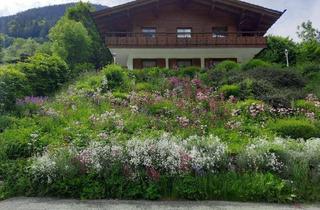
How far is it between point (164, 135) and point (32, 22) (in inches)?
4023

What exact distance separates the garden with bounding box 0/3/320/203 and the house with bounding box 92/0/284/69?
568 cm

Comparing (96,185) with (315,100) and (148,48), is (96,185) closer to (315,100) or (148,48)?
(315,100)

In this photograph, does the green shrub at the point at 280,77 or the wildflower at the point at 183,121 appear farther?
the green shrub at the point at 280,77

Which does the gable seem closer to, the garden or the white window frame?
the white window frame

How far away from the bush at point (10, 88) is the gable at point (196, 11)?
12789mm

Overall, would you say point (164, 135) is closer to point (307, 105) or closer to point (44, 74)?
point (307, 105)

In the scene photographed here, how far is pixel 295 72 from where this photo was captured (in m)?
20.7

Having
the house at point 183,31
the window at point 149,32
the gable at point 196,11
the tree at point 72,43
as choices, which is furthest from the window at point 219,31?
the tree at point 72,43

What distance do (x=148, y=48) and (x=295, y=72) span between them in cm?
1019

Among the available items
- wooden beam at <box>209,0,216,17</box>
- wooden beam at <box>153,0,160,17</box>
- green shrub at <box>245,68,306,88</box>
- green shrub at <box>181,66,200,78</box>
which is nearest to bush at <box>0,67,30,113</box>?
green shrub at <box>181,66,200,78</box>

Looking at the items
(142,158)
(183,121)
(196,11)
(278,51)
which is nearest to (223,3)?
(196,11)

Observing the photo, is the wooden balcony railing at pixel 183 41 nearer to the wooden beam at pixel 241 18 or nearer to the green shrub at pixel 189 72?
the wooden beam at pixel 241 18

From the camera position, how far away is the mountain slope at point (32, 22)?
104012 mm

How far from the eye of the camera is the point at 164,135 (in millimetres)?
10883
